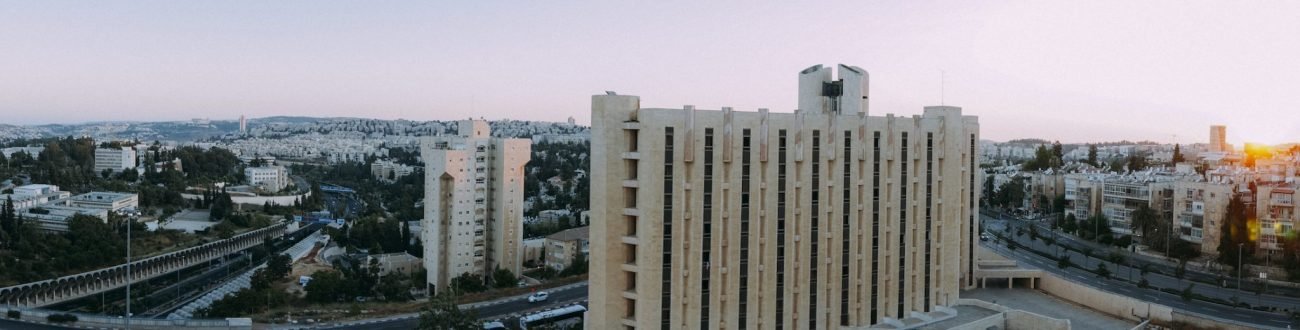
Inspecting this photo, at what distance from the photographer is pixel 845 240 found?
66.8ft

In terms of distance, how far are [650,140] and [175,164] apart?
90.5 meters

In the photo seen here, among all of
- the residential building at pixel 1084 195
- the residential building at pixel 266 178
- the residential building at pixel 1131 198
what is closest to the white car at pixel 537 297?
the residential building at pixel 1131 198

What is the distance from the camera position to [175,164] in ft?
301

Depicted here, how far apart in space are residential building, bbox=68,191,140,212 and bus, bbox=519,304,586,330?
39.5 metres

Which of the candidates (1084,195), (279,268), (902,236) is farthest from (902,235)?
(1084,195)

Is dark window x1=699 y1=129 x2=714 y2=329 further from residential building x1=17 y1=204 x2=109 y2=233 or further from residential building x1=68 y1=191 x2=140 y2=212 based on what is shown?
residential building x1=68 y1=191 x2=140 y2=212

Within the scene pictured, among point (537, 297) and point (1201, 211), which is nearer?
point (537, 297)

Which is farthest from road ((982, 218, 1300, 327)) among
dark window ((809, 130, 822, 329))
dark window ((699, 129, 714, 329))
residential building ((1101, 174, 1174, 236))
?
dark window ((699, 129, 714, 329))

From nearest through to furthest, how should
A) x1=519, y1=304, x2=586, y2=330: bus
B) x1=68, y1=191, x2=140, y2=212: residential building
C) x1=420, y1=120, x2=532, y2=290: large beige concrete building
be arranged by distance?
x1=519, y1=304, x2=586, y2=330: bus < x1=420, y1=120, x2=532, y2=290: large beige concrete building < x1=68, y1=191, x2=140, y2=212: residential building

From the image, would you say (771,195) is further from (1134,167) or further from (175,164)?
(175,164)

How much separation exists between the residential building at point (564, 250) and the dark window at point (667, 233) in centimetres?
2998

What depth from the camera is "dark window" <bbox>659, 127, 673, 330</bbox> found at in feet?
56.9

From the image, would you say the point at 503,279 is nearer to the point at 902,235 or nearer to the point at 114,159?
the point at 902,235

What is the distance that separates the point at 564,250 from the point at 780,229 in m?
30.3
